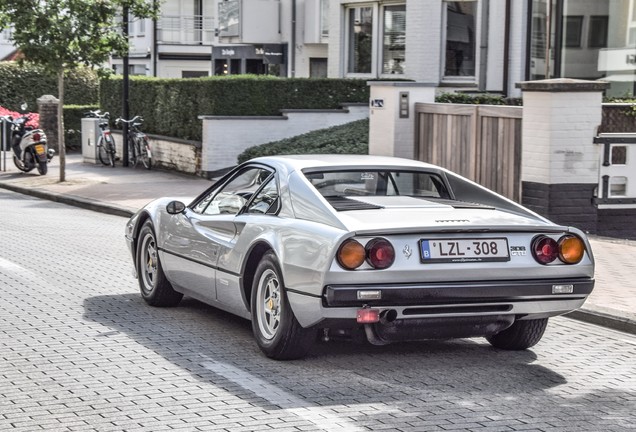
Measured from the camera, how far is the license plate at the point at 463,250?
7617mm

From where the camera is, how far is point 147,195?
2197 cm

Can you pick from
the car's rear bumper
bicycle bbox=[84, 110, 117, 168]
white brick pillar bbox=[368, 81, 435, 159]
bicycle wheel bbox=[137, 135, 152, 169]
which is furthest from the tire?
the car's rear bumper

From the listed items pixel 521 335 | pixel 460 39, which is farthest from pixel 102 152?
pixel 521 335

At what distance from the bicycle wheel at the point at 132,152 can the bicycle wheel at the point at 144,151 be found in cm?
21

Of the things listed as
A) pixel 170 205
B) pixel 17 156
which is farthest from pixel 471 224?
pixel 17 156

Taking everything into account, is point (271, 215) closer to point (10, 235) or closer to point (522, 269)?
point (522, 269)

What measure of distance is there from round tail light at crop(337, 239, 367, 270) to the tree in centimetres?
1772

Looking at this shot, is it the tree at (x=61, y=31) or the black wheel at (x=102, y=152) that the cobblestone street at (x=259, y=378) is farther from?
the black wheel at (x=102, y=152)

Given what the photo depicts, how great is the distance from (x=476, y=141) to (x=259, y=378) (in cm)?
1099

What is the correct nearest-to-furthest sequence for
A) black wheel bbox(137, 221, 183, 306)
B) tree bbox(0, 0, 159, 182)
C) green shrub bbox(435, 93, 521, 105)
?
1. black wheel bbox(137, 221, 183, 306)
2. green shrub bbox(435, 93, 521, 105)
3. tree bbox(0, 0, 159, 182)

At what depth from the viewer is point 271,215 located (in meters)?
8.45

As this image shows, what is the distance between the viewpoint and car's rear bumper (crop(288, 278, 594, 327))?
24.5 ft

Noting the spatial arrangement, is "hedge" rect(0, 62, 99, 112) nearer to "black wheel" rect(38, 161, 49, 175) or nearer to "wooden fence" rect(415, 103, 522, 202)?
"black wheel" rect(38, 161, 49, 175)

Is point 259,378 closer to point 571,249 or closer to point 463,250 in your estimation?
point 463,250
